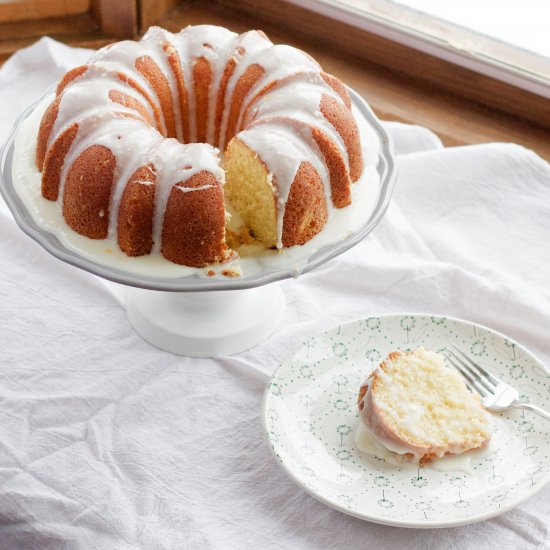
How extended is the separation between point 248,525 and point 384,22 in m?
1.17

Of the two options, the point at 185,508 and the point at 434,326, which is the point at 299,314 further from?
the point at 185,508

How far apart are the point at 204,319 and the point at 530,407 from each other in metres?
0.47

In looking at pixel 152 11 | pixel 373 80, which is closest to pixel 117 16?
pixel 152 11

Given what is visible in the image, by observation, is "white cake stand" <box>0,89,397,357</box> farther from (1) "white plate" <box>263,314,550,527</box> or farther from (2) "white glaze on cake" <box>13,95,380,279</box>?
A: (1) "white plate" <box>263,314,550,527</box>

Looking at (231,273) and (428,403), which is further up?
(231,273)

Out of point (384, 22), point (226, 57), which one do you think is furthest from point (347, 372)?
point (384, 22)

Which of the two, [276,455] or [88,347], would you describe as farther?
[88,347]

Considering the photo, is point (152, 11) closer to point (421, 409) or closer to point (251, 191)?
point (251, 191)

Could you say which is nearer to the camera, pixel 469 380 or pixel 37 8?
pixel 469 380

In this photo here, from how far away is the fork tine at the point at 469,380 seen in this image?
1.19 metres

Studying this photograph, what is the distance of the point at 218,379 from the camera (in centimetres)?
129

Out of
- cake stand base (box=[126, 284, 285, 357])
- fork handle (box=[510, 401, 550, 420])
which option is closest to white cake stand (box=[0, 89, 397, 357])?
cake stand base (box=[126, 284, 285, 357])

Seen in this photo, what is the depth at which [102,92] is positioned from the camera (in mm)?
1248

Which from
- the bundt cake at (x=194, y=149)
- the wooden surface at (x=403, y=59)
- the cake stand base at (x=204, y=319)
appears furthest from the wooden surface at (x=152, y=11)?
the cake stand base at (x=204, y=319)
